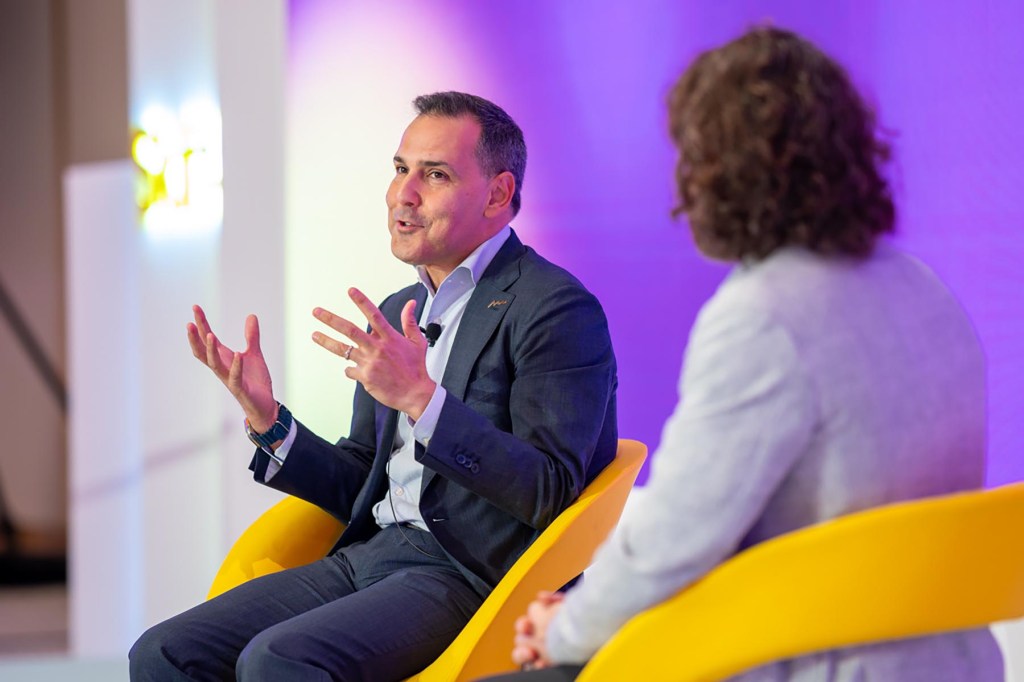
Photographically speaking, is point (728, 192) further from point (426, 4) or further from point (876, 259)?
point (426, 4)

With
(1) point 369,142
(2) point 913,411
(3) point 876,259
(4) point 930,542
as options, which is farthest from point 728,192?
(1) point 369,142

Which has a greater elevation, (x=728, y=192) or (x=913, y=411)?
(x=728, y=192)

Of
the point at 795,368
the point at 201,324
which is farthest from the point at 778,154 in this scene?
the point at 201,324

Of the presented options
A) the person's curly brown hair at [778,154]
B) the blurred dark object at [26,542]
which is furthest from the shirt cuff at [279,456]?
the blurred dark object at [26,542]

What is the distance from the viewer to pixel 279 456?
237 centimetres

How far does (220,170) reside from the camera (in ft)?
12.5

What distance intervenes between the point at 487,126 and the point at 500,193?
0.15 meters

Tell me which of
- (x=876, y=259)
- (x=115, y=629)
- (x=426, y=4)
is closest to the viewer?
(x=876, y=259)

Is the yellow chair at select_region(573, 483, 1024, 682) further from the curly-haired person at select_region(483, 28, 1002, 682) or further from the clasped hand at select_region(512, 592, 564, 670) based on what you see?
the clasped hand at select_region(512, 592, 564, 670)

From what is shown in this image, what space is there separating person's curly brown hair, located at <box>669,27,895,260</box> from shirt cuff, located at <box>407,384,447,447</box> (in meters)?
0.69

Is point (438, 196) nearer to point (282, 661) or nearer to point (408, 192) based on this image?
point (408, 192)

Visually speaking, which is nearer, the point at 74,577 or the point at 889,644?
the point at 889,644

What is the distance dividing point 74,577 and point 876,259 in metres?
3.51

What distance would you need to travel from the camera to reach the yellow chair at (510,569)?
77.4 inches
